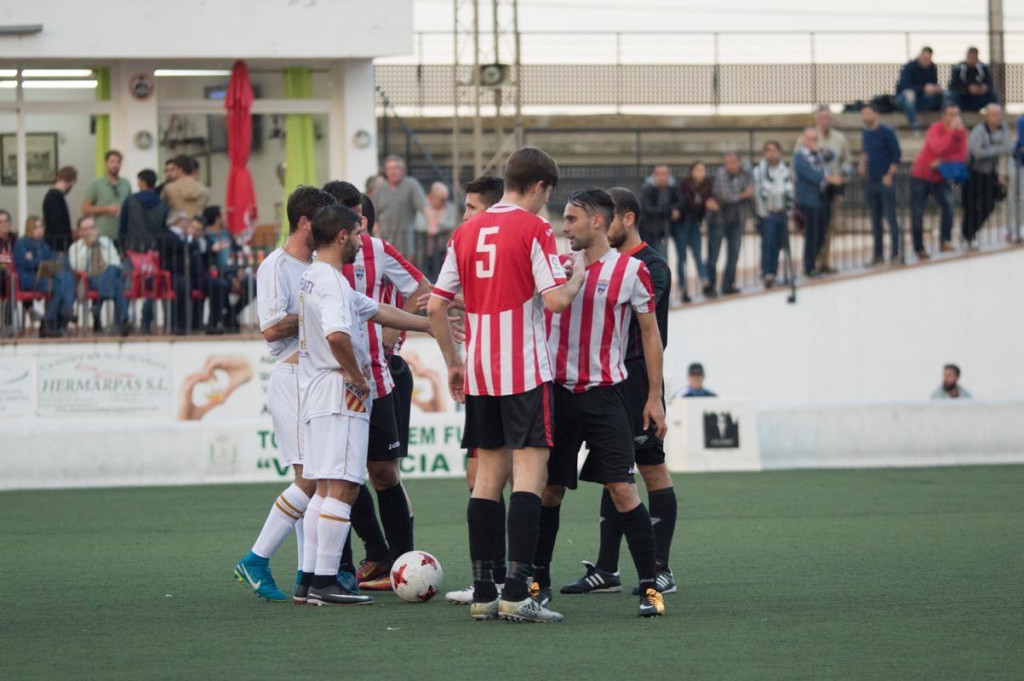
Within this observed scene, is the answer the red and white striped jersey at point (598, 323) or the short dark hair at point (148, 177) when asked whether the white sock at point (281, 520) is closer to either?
the red and white striped jersey at point (598, 323)

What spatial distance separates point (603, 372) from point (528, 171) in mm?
986

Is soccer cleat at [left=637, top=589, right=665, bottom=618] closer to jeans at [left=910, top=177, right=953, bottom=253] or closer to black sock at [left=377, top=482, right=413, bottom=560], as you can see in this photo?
black sock at [left=377, top=482, right=413, bottom=560]

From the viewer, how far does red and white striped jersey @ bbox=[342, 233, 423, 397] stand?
8406 mm

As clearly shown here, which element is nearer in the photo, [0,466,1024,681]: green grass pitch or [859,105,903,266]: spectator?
[0,466,1024,681]: green grass pitch

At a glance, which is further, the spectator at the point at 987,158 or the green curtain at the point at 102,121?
the green curtain at the point at 102,121

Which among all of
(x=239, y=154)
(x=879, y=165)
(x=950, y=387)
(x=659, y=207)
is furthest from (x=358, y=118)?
(x=950, y=387)

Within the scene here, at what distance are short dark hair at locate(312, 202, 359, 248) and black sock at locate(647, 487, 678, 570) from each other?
2.03m

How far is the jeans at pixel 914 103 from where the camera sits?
28.4m

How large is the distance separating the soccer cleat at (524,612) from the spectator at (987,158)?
1544 centimetres

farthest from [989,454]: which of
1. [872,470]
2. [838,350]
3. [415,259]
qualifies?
[415,259]

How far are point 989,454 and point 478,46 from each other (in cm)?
1140

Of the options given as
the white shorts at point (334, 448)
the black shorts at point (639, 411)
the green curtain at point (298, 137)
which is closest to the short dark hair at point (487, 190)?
the black shorts at point (639, 411)

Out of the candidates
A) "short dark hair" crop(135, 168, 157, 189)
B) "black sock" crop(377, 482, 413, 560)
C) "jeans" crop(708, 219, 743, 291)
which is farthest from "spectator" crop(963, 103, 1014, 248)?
"black sock" crop(377, 482, 413, 560)

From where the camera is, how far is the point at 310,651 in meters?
6.62
